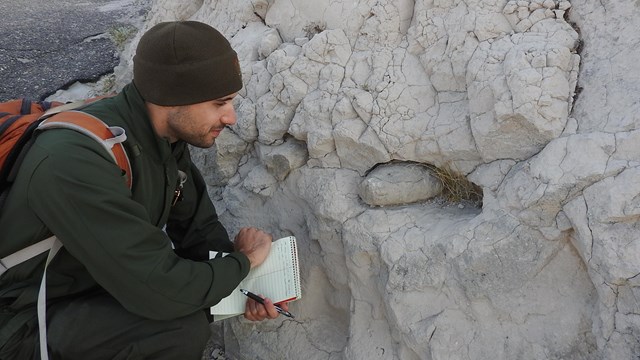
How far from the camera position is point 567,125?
2166mm

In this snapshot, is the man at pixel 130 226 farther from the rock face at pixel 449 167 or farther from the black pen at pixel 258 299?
the rock face at pixel 449 167

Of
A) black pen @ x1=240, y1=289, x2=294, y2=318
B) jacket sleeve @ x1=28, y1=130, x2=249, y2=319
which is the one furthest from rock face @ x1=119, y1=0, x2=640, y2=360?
jacket sleeve @ x1=28, y1=130, x2=249, y2=319

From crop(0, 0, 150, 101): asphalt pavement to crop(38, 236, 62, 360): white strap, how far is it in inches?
102

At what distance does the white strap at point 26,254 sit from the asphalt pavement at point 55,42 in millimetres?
2569

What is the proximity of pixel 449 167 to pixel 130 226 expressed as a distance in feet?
4.20

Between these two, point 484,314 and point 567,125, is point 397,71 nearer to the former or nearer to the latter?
point 567,125

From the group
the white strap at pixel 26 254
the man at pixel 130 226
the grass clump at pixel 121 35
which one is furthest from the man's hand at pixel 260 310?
the grass clump at pixel 121 35


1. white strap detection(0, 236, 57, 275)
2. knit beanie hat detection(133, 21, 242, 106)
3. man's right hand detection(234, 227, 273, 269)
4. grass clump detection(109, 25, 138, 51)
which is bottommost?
grass clump detection(109, 25, 138, 51)

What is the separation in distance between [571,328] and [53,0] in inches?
233

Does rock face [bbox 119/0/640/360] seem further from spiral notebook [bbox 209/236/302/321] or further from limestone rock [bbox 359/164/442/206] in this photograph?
spiral notebook [bbox 209/236/302/321]

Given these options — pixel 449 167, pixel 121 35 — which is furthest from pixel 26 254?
pixel 121 35

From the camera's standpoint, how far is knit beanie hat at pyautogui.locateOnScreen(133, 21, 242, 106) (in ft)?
6.86

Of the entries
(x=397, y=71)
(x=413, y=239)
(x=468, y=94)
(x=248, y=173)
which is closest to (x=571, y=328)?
(x=413, y=239)

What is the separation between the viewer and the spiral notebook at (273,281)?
97.8 inches
